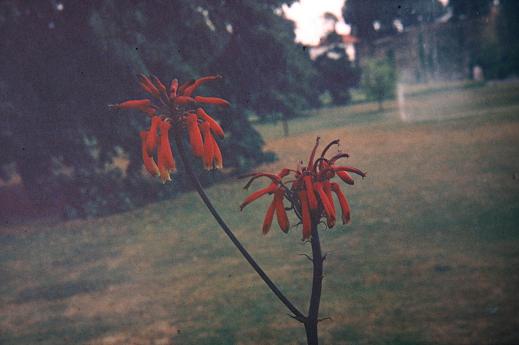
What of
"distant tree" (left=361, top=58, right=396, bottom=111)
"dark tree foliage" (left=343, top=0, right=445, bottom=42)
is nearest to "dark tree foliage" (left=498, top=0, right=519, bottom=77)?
"distant tree" (left=361, top=58, right=396, bottom=111)

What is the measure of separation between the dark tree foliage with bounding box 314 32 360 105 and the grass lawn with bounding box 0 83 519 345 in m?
23.4

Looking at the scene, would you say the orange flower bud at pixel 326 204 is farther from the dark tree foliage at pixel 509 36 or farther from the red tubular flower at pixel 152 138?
the dark tree foliage at pixel 509 36

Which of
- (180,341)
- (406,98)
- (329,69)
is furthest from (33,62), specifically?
(406,98)

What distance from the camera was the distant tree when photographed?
37.4m

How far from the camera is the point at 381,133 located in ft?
74.1

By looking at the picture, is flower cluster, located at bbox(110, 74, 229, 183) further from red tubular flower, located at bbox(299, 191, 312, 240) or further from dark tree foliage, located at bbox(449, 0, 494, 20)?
dark tree foliage, located at bbox(449, 0, 494, 20)

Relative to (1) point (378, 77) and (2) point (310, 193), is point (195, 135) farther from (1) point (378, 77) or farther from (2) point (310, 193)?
(1) point (378, 77)

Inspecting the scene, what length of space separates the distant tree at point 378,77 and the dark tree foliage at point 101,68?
25.1 metres

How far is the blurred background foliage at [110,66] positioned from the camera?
9.55 m

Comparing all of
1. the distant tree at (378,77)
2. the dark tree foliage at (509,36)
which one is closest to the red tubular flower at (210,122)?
the dark tree foliage at (509,36)

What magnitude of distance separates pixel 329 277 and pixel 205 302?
167cm

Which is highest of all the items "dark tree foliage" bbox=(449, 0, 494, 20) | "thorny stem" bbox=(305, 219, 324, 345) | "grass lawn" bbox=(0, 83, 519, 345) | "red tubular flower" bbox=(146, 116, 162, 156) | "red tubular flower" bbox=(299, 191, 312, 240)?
"dark tree foliage" bbox=(449, 0, 494, 20)

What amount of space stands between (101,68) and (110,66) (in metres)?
0.34

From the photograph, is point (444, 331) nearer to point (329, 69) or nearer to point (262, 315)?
point (262, 315)
